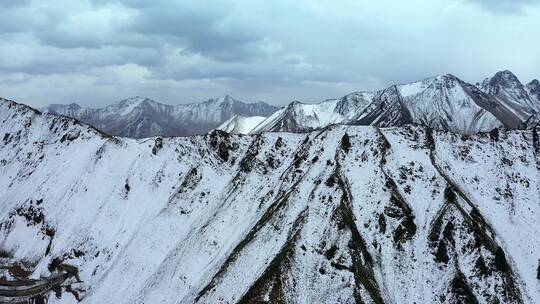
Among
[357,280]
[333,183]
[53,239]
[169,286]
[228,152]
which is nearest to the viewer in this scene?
[357,280]

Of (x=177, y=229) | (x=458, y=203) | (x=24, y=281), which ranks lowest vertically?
(x=24, y=281)

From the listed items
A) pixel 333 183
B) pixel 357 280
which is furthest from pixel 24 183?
pixel 357 280

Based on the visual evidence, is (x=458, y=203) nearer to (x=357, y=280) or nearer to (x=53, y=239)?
(x=357, y=280)

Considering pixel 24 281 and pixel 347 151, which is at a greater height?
pixel 347 151

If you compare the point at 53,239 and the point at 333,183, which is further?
the point at 53,239

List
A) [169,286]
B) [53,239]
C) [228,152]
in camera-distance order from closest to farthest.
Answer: [169,286], [53,239], [228,152]

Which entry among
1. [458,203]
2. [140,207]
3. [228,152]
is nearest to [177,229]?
[140,207]

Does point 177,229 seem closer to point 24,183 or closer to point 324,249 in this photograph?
point 324,249
